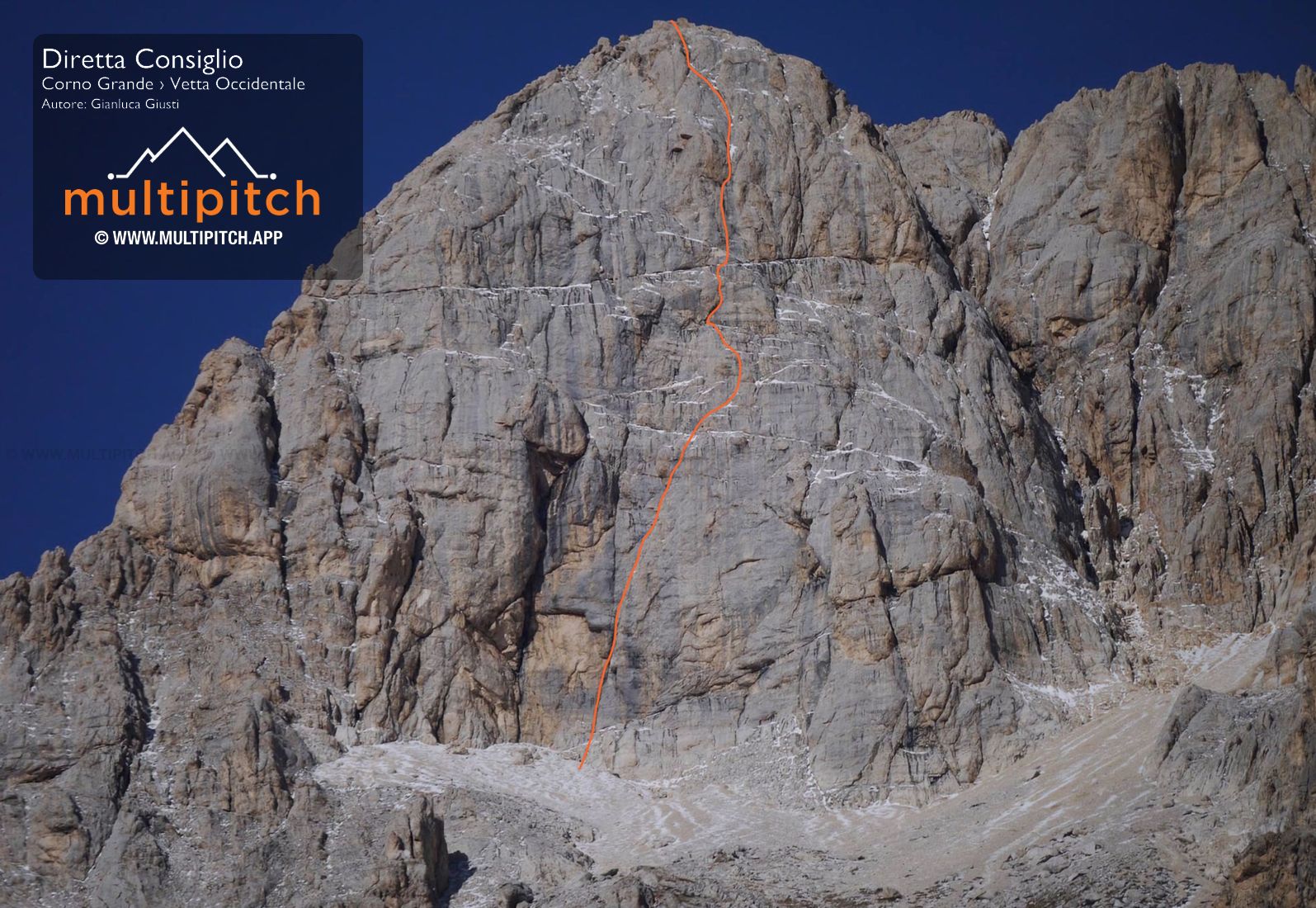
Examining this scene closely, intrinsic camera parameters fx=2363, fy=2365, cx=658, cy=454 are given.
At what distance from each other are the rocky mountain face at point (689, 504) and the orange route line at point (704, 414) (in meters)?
0.52

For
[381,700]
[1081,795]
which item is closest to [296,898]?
[381,700]

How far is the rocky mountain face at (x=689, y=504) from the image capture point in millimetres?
99688

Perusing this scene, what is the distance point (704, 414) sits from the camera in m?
116

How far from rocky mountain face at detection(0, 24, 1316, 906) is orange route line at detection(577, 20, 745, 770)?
0.52 meters

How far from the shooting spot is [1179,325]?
121750 mm

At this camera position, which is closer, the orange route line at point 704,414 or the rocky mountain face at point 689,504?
the rocky mountain face at point 689,504

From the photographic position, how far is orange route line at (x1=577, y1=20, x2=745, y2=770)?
363 feet

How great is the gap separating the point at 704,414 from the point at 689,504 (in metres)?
5.32

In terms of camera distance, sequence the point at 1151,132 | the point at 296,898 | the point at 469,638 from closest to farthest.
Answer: the point at 296,898
the point at 469,638
the point at 1151,132

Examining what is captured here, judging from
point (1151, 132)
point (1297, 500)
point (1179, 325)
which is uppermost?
point (1151, 132)

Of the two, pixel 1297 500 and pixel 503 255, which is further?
pixel 503 255

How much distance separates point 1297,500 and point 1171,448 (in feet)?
23.9

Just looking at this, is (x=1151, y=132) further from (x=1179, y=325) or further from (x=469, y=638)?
(x=469, y=638)

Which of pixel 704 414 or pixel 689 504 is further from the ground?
pixel 704 414
